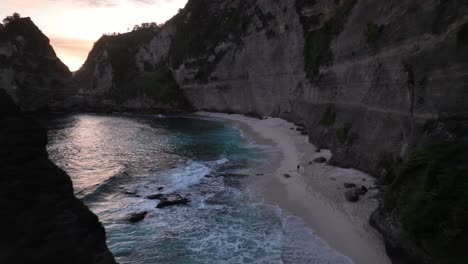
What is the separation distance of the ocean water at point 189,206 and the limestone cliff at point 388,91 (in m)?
4.10

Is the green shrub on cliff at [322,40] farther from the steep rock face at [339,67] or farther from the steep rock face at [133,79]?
the steep rock face at [133,79]

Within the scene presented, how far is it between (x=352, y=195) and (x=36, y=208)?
16.7 metres

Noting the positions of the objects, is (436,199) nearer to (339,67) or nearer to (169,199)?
(169,199)

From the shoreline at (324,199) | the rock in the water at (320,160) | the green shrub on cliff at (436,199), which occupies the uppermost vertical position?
the green shrub on cliff at (436,199)

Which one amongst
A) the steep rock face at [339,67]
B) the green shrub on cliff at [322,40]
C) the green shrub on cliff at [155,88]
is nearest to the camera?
the steep rock face at [339,67]

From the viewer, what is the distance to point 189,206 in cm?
2245

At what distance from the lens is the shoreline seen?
15727 millimetres

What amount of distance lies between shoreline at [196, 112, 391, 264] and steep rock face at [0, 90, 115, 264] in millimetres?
10991

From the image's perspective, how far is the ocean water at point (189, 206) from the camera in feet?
53.2

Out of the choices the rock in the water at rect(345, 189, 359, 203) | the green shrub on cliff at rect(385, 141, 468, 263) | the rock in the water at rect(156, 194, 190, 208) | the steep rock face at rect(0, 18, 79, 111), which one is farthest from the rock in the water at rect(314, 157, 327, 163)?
the steep rock face at rect(0, 18, 79, 111)

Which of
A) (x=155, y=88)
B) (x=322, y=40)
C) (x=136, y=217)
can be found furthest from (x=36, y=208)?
(x=155, y=88)

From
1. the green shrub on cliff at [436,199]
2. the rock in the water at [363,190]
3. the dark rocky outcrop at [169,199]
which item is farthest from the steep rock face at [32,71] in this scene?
the green shrub on cliff at [436,199]

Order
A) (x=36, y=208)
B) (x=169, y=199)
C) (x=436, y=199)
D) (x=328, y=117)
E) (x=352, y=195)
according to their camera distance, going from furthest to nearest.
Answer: (x=328, y=117), (x=169, y=199), (x=352, y=195), (x=436, y=199), (x=36, y=208)

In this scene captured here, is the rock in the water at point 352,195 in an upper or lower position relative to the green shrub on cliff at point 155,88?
lower
